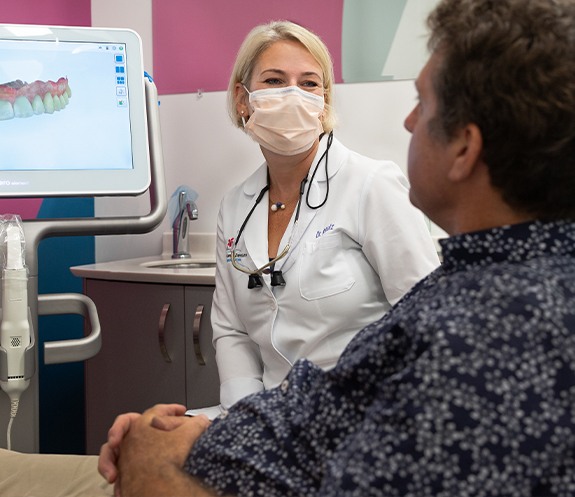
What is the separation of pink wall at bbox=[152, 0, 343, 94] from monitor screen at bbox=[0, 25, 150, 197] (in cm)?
135

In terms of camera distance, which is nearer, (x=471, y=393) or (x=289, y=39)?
(x=471, y=393)

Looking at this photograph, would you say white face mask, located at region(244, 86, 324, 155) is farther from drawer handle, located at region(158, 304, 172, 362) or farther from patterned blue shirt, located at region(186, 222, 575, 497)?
patterned blue shirt, located at region(186, 222, 575, 497)

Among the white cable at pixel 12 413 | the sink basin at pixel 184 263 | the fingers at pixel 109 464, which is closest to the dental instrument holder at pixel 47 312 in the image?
the white cable at pixel 12 413

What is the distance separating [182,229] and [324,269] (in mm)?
1467

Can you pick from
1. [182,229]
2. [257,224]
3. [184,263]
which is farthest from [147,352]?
[257,224]

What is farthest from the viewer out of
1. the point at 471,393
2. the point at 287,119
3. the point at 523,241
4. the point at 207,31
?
the point at 207,31

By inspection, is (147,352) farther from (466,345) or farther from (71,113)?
(466,345)

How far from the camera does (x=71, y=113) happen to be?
1.80 m

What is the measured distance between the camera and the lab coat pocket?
5.89 feet

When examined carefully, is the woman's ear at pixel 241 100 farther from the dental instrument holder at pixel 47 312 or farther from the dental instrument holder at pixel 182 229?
the dental instrument holder at pixel 182 229

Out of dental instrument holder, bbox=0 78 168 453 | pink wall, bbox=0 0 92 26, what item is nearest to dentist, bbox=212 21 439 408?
dental instrument holder, bbox=0 78 168 453

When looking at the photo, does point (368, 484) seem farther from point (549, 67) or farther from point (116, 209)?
point (116, 209)

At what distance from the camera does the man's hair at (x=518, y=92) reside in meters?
0.86

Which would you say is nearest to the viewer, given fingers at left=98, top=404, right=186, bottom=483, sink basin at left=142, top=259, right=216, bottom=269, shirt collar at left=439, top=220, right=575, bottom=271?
shirt collar at left=439, top=220, right=575, bottom=271
